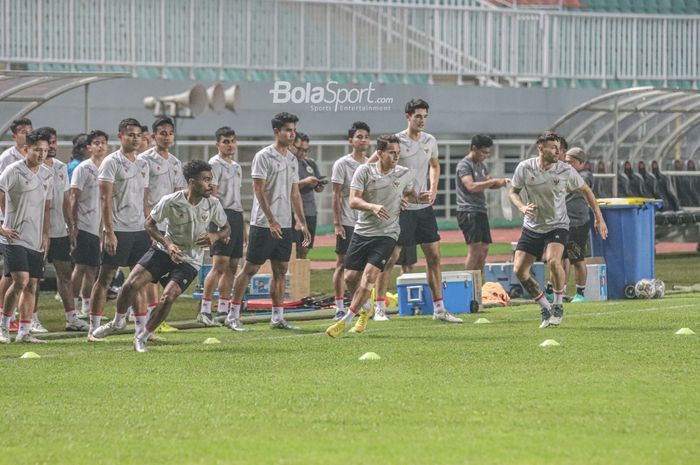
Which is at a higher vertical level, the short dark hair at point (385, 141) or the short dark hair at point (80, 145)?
the short dark hair at point (80, 145)

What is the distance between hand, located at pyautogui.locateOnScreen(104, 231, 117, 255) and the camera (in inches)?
605

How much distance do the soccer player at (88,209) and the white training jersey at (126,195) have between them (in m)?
1.30

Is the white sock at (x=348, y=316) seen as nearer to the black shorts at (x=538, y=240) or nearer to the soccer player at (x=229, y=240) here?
the black shorts at (x=538, y=240)

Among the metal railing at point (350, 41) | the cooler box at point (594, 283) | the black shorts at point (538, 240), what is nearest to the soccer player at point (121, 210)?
the black shorts at point (538, 240)

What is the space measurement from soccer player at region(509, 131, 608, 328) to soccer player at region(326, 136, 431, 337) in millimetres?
1215

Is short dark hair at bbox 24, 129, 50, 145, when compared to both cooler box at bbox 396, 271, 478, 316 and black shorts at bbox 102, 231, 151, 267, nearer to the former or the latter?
black shorts at bbox 102, 231, 151, 267

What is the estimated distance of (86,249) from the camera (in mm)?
17172

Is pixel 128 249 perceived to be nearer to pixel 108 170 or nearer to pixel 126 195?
pixel 126 195

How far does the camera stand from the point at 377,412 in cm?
958

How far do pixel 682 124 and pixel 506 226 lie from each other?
44.1 feet

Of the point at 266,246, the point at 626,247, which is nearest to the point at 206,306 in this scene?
the point at 266,246

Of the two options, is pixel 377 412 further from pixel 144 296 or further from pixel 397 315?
pixel 397 315

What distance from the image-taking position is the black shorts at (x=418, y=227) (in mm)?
16625

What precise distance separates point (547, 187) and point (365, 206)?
2.13m
